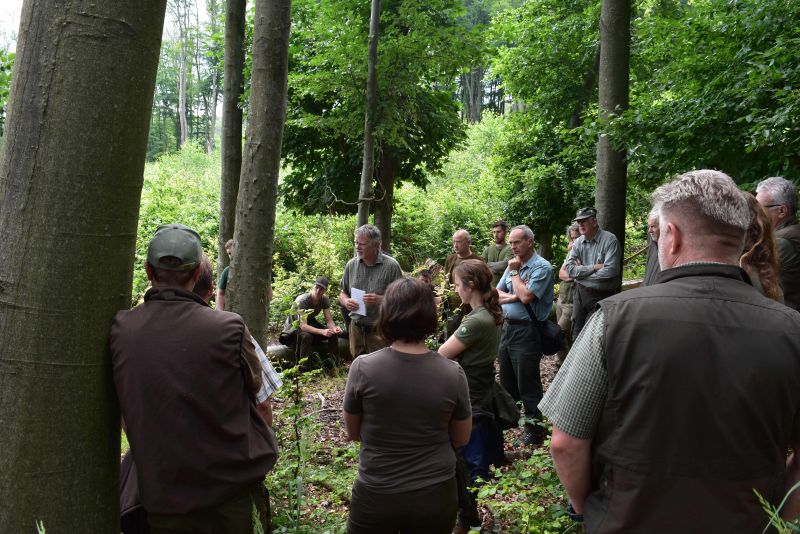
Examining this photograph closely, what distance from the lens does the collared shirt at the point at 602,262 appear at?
6.70 meters

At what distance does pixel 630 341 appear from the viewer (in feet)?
5.85

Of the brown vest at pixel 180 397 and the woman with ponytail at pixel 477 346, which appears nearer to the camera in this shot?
the brown vest at pixel 180 397

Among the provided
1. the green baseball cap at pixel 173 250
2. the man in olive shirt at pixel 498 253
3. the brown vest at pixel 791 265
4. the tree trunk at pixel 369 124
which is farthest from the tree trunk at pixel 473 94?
the green baseball cap at pixel 173 250

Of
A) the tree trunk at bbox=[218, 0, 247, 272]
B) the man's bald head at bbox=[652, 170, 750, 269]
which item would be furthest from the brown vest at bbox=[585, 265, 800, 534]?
the tree trunk at bbox=[218, 0, 247, 272]

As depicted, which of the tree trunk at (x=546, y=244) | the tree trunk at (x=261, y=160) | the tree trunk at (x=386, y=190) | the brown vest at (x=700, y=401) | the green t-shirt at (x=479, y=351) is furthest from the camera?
the tree trunk at (x=546, y=244)

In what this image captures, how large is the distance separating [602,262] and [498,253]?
9.80 ft

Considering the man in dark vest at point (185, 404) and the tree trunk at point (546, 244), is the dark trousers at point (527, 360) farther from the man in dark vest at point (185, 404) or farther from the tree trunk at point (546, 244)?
the tree trunk at point (546, 244)

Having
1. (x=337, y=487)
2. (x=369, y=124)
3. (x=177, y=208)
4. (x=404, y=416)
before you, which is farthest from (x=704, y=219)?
(x=177, y=208)

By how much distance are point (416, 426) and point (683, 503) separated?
4.26ft

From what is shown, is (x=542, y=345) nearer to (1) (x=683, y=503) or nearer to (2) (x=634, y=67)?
(1) (x=683, y=503)

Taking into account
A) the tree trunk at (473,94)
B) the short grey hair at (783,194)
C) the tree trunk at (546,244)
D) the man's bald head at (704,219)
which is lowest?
the man's bald head at (704,219)

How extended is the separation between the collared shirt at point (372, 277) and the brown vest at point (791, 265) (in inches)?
148

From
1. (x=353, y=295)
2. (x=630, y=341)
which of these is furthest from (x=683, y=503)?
(x=353, y=295)

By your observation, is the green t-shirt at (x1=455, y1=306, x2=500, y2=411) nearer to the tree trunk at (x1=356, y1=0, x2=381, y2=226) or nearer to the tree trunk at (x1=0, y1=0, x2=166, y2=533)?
the tree trunk at (x1=0, y1=0, x2=166, y2=533)
